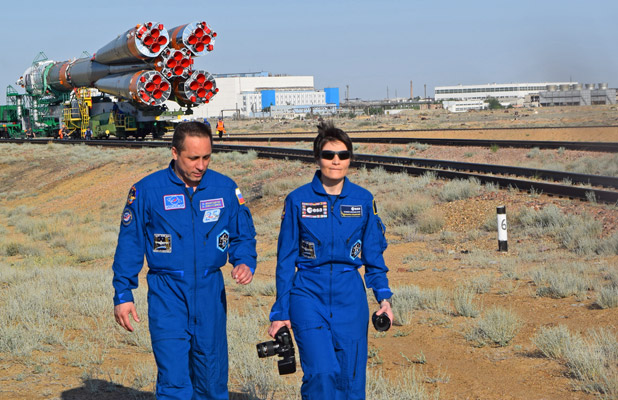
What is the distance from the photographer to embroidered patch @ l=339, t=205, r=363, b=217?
4.00m

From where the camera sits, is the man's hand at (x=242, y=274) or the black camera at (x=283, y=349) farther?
the man's hand at (x=242, y=274)

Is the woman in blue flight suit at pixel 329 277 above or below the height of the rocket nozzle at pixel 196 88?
below

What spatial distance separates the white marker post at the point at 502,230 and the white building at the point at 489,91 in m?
161

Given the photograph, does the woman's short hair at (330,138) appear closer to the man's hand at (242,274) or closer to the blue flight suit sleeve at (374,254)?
the blue flight suit sleeve at (374,254)

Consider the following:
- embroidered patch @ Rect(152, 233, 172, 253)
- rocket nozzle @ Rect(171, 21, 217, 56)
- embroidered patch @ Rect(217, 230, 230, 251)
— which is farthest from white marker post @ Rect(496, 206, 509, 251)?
rocket nozzle @ Rect(171, 21, 217, 56)

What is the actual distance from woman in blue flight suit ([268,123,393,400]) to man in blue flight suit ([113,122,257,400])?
0.42 meters

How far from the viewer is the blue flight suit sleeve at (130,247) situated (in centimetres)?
420

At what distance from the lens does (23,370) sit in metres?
6.75

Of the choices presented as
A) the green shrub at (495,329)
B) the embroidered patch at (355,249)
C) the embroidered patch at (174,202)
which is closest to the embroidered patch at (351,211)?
the embroidered patch at (355,249)

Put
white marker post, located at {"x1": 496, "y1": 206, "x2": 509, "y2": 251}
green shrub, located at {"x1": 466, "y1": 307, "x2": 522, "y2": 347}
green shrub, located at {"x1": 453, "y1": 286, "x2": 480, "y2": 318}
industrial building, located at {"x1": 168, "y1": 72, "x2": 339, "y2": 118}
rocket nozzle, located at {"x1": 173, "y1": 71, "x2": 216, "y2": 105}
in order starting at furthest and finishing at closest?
industrial building, located at {"x1": 168, "y1": 72, "x2": 339, "y2": 118} → rocket nozzle, located at {"x1": 173, "y1": 71, "x2": 216, "y2": 105} → white marker post, located at {"x1": 496, "y1": 206, "x2": 509, "y2": 251} → green shrub, located at {"x1": 453, "y1": 286, "x2": 480, "y2": 318} → green shrub, located at {"x1": 466, "y1": 307, "x2": 522, "y2": 347}

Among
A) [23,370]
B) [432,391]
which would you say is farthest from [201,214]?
[23,370]

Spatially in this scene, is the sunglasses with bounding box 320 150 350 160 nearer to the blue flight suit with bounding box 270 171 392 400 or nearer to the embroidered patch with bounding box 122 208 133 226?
the blue flight suit with bounding box 270 171 392 400

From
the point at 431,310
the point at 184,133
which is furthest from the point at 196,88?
the point at 184,133

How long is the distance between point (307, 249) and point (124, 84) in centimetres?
3674
